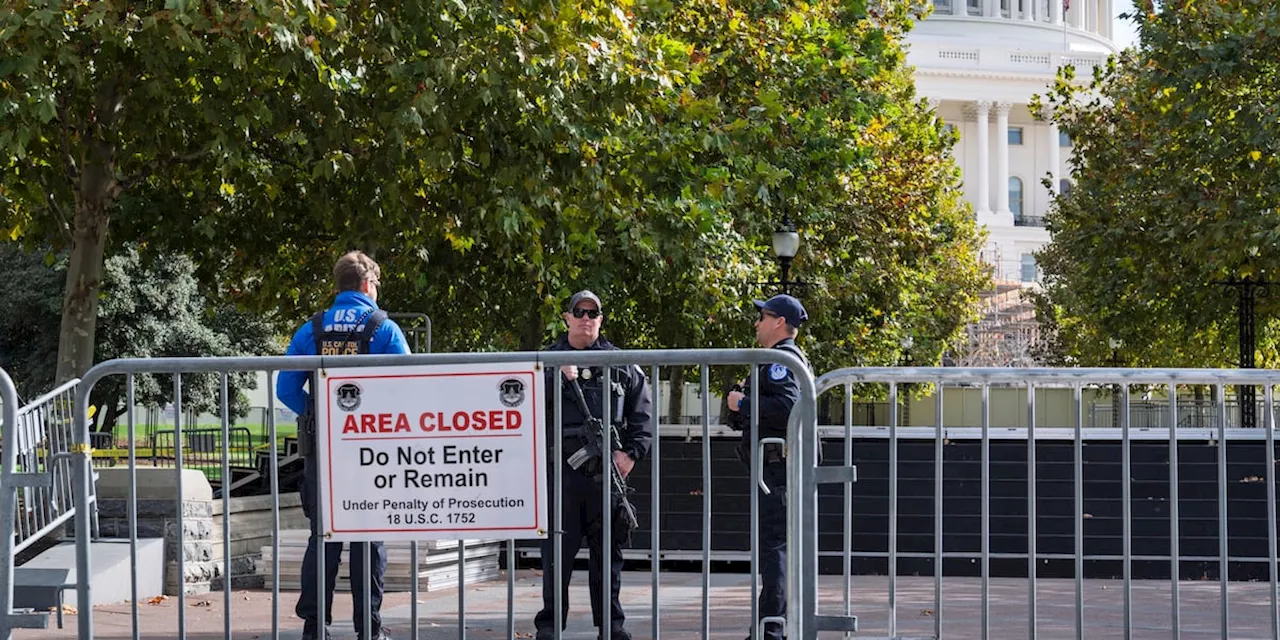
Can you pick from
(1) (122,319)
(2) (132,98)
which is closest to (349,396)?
(2) (132,98)

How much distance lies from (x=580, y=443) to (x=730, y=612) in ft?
12.3

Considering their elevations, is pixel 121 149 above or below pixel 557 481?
above

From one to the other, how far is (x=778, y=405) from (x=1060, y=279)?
46095 mm

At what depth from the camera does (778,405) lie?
820 centimetres

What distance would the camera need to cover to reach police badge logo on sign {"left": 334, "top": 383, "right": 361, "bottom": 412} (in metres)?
6.84

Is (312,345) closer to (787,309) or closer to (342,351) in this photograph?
(342,351)

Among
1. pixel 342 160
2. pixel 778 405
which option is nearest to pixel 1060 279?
pixel 342 160

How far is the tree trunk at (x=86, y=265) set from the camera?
46.4 feet

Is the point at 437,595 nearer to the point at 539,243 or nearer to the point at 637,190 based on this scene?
the point at 539,243

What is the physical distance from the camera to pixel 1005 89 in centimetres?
11594

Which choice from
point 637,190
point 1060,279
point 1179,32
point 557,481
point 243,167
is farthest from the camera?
point 1060,279

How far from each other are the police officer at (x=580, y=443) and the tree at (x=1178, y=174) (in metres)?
14.4

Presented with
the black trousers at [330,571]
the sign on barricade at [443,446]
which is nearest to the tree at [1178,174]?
the black trousers at [330,571]

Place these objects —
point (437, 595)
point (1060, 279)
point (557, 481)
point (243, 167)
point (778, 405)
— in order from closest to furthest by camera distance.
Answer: point (557, 481)
point (778, 405)
point (437, 595)
point (243, 167)
point (1060, 279)
